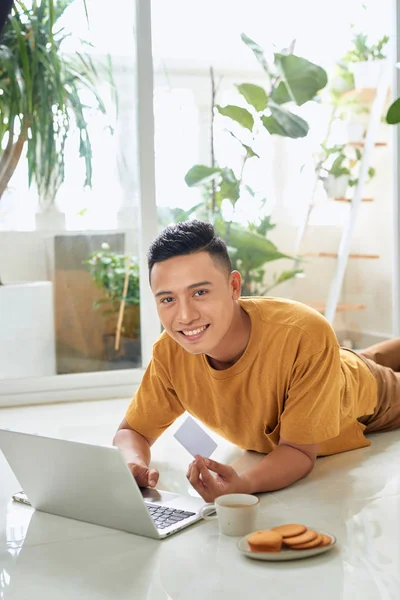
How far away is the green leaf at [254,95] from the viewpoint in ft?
13.5

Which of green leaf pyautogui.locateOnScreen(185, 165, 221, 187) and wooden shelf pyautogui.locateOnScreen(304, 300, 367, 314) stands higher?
green leaf pyautogui.locateOnScreen(185, 165, 221, 187)

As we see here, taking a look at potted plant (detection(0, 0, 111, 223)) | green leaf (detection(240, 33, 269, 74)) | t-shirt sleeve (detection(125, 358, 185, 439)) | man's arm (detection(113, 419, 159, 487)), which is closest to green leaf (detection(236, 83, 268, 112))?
green leaf (detection(240, 33, 269, 74))

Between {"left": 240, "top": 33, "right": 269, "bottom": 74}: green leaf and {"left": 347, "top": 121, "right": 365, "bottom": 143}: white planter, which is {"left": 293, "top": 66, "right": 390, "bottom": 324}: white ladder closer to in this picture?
{"left": 347, "top": 121, "right": 365, "bottom": 143}: white planter

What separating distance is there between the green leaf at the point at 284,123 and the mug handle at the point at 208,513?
2.56 meters

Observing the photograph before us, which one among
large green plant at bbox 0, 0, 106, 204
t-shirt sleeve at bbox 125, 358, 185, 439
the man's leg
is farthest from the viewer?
large green plant at bbox 0, 0, 106, 204

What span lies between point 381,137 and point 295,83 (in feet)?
2.02

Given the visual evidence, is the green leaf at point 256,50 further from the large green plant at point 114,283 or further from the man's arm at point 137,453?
the man's arm at point 137,453

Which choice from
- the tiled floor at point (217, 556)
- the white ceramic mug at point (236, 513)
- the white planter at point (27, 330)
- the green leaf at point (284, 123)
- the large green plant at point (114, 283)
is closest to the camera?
the tiled floor at point (217, 556)

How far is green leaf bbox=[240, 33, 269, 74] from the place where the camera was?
4.11m

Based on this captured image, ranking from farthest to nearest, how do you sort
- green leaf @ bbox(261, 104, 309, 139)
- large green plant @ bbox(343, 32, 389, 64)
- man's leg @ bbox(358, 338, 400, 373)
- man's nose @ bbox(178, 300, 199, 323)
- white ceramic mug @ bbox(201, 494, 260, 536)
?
large green plant @ bbox(343, 32, 389, 64) → green leaf @ bbox(261, 104, 309, 139) → man's leg @ bbox(358, 338, 400, 373) → man's nose @ bbox(178, 300, 199, 323) → white ceramic mug @ bbox(201, 494, 260, 536)

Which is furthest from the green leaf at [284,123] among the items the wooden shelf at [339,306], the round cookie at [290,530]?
the round cookie at [290,530]

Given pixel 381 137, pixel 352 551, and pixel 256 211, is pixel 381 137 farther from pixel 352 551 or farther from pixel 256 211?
pixel 352 551

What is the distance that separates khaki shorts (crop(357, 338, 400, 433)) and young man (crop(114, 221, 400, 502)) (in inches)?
9.5

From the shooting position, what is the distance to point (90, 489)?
1.89 metres
